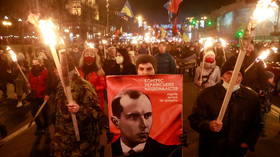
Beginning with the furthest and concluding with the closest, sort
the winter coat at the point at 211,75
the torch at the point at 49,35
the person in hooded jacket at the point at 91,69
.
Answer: the winter coat at the point at 211,75 → the person in hooded jacket at the point at 91,69 → the torch at the point at 49,35

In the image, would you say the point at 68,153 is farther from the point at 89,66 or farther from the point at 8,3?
the point at 8,3

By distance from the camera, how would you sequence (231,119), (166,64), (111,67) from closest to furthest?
(231,119) < (166,64) < (111,67)

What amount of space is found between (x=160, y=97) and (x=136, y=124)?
1.38 feet

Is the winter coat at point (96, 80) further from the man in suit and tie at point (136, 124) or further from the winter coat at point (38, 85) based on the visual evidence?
the man in suit and tie at point (136, 124)

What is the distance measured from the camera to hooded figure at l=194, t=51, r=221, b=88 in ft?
20.1

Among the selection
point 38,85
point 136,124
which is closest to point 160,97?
point 136,124

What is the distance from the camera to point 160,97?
2.92 meters

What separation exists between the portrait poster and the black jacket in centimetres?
31

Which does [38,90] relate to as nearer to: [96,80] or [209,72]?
[96,80]

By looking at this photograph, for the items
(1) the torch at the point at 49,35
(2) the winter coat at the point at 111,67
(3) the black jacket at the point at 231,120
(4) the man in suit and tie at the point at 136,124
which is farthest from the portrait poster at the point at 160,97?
(2) the winter coat at the point at 111,67

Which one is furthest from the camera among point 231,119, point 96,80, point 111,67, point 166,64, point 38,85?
point 111,67

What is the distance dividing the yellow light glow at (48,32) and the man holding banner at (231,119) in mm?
1833

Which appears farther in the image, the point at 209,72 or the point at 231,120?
the point at 209,72

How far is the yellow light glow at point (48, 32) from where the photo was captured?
8.41ft
